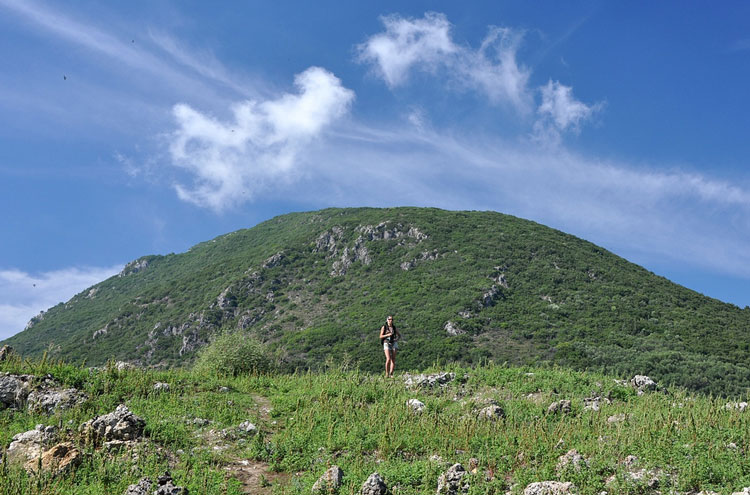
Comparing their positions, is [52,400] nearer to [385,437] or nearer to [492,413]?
[385,437]

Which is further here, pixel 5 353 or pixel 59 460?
pixel 5 353

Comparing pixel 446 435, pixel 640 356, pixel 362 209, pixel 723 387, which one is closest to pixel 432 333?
pixel 640 356

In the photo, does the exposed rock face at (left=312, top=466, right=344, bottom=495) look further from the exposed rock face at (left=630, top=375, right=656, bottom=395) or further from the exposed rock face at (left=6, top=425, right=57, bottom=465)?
the exposed rock face at (left=630, top=375, right=656, bottom=395)

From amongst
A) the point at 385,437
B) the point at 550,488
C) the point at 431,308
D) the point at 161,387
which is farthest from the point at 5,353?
the point at 431,308

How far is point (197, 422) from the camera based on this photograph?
10234 millimetres

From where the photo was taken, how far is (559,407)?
37.8 ft

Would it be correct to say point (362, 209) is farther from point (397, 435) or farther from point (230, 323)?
point (397, 435)

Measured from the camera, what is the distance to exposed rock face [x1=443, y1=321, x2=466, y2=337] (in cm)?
6588

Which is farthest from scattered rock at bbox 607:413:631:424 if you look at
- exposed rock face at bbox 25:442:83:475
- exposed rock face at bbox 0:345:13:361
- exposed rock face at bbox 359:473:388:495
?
exposed rock face at bbox 0:345:13:361

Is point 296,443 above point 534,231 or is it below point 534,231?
below

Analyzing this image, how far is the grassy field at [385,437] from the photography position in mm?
7195

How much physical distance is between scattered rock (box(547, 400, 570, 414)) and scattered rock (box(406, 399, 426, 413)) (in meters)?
3.25

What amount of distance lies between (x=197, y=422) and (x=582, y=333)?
204ft

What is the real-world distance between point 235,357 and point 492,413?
448 inches
